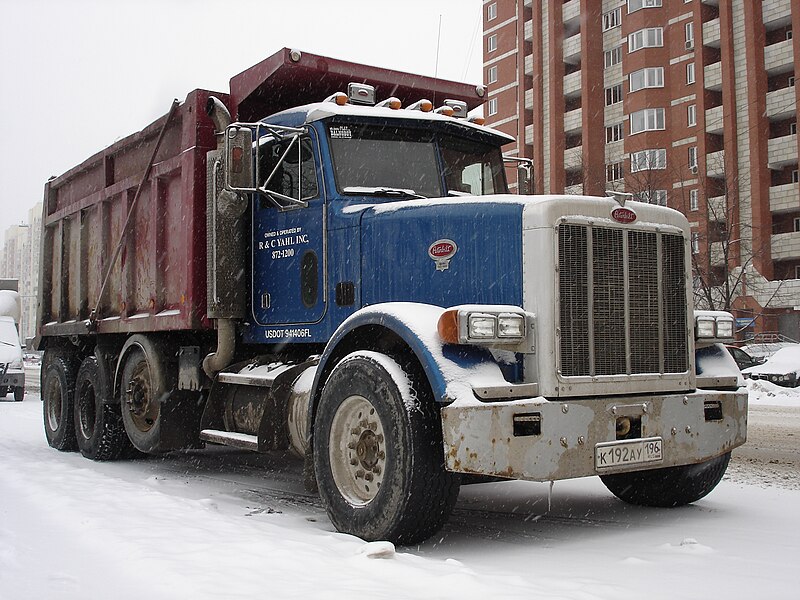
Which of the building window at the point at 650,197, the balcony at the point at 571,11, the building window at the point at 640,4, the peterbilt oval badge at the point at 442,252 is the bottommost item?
the peterbilt oval badge at the point at 442,252

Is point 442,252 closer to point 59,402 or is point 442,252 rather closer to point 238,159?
point 238,159

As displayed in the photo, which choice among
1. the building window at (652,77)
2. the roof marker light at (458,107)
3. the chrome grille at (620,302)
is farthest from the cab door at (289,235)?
the building window at (652,77)

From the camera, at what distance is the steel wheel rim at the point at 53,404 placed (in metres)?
11.4

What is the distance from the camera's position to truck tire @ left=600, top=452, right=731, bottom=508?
6.69 metres

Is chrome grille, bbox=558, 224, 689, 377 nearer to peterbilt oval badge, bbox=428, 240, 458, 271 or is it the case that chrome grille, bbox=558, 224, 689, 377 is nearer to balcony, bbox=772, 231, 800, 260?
peterbilt oval badge, bbox=428, 240, 458, 271

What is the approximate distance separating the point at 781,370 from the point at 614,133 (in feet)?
88.1

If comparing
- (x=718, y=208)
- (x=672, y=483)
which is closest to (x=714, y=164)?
(x=718, y=208)

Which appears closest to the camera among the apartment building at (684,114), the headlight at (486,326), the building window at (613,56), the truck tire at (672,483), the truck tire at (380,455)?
the headlight at (486,326)

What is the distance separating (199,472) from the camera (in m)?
9.28

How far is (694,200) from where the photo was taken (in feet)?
142

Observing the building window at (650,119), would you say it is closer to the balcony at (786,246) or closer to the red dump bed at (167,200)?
the balcony at (786,246)

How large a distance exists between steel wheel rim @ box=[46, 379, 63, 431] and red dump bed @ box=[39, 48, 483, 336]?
0.81 meters

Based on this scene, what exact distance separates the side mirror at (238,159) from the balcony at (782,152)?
37.7 metres

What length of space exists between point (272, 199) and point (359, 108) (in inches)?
38.9
